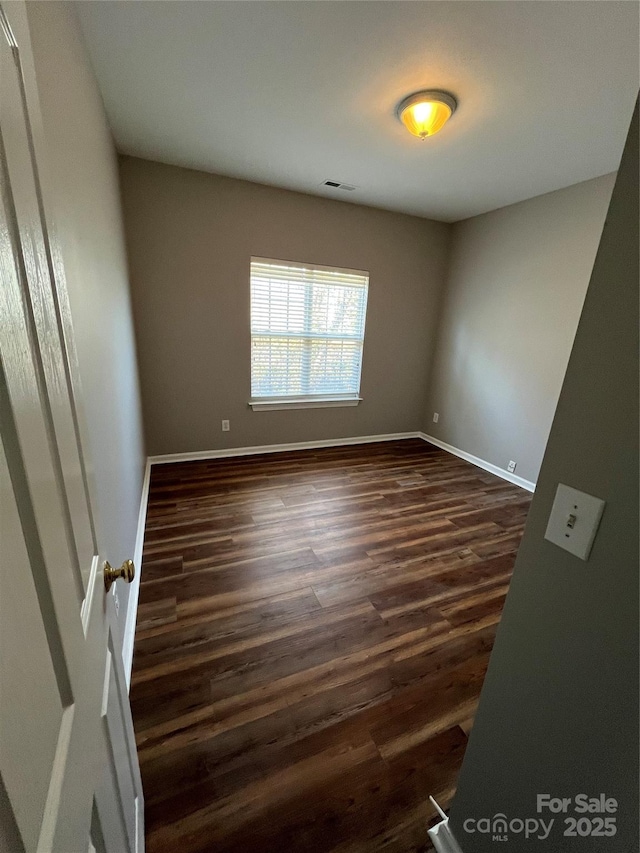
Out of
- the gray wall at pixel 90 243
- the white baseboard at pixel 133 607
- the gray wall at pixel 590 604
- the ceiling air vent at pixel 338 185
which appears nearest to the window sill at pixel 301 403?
the white baseboard at pixel 133 607

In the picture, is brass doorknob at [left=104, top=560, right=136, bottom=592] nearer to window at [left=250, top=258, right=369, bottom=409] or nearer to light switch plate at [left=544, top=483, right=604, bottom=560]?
light switch plate at [left=544, top=483, right=604, bottom=560]

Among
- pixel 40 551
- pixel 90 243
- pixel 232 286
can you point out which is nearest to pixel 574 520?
pixel 40 551

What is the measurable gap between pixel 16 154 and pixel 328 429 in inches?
149

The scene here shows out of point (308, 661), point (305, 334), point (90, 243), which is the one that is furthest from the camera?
point (305, 334)

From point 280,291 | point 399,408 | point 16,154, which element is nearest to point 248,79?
point 280,291

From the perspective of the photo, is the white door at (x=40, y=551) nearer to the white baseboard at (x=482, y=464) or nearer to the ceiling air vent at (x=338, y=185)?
the ceiling air vent at (x=338, y=185)

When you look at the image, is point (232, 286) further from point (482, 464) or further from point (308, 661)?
point (482, 464)

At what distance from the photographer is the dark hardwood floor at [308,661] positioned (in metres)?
1.07

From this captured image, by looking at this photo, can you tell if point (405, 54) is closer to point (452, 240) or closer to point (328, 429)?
point (452, 240)

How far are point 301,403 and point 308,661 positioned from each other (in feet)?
8.93

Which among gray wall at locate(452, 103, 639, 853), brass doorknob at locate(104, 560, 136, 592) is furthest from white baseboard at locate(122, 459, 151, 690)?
gray wall at locate(452, 103, 639, 853)

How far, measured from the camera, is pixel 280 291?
11.4 feet

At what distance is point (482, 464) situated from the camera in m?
3.81

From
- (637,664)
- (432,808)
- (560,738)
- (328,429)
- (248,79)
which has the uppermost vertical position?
(248,79)
